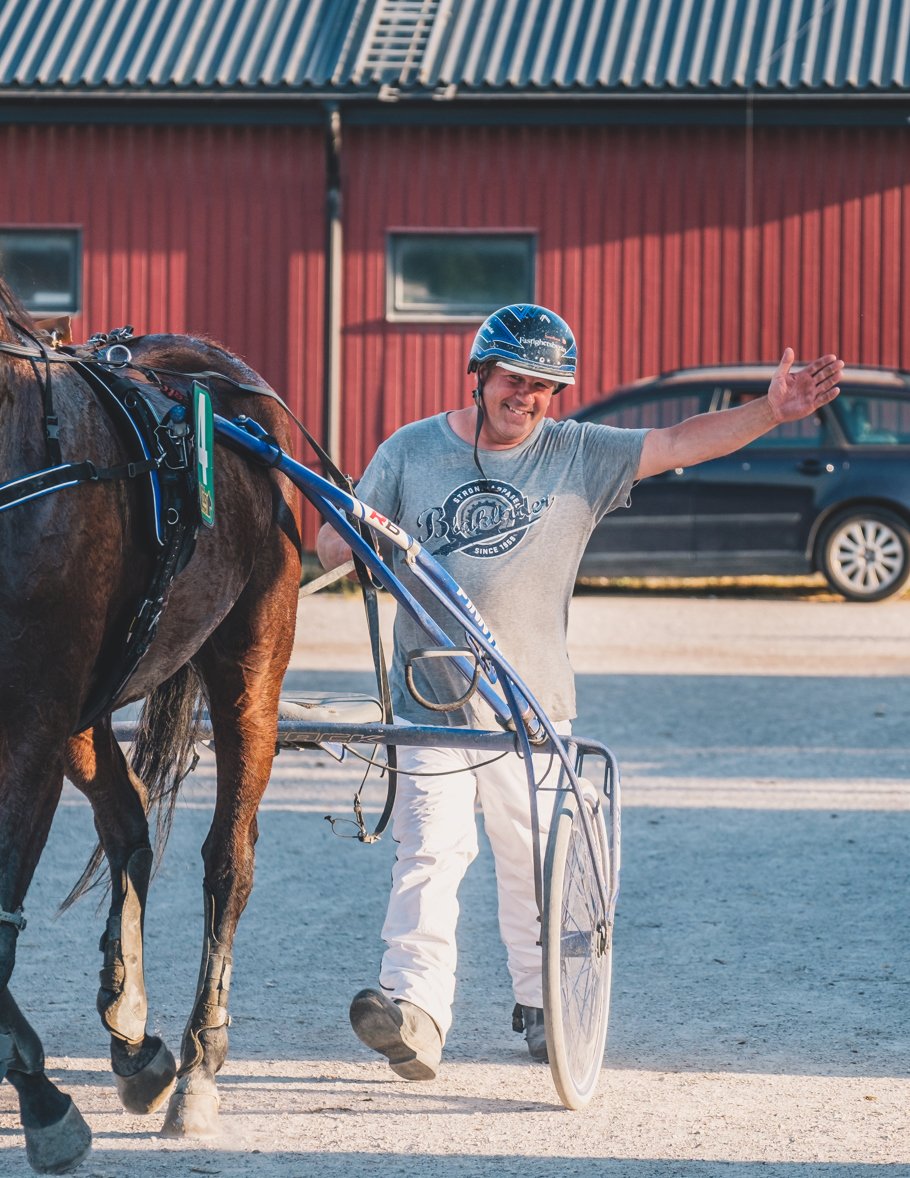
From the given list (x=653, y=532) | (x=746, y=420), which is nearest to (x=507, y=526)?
(x=746, y=420)

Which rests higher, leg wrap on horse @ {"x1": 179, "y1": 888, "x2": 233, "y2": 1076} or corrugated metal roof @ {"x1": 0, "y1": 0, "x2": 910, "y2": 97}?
corrugated metal roof @ {"x1": 0, "y1": 0, "x2": 910, "y2": 97}

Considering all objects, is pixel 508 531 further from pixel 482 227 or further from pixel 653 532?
pixel 482 227

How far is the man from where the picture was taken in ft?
16.3

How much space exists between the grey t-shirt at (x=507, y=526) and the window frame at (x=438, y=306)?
1324cm

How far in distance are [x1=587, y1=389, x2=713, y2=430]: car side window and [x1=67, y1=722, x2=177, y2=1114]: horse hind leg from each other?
35.5 ft

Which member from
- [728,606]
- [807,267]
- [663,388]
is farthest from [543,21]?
[728,606]

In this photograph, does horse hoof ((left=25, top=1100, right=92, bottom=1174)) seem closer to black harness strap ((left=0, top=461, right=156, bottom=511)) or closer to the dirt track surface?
the dirt track surface

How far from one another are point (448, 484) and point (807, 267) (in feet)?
45.3

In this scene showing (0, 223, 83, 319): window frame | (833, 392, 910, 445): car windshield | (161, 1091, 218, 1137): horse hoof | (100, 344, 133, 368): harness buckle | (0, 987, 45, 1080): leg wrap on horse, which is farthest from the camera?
(0, 223, 83, 319): window frame

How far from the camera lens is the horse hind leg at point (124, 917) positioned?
179 inches

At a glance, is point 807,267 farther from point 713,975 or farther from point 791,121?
point 713,975

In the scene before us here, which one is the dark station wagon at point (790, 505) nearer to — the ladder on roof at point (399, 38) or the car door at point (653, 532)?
the car door at point (653, 532)

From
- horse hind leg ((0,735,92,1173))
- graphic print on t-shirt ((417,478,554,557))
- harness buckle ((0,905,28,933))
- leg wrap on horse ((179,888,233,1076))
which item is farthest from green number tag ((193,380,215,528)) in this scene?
leg wrap on horse ((179,888,233,1076))

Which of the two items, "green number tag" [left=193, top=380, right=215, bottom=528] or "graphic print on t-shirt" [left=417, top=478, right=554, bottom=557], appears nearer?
"green number tag" [left=193, top=380, right=215, bottom=528]
